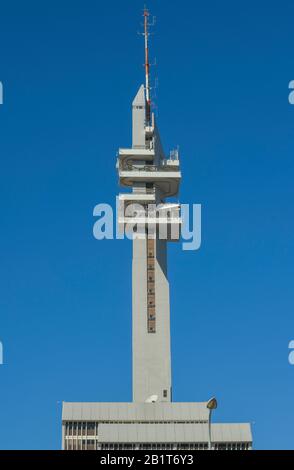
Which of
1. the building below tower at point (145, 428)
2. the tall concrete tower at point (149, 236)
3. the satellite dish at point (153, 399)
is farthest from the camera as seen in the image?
the tall concrete tower at point (149, 236)

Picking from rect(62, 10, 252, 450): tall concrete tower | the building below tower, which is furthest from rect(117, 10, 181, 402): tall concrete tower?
the building below tower

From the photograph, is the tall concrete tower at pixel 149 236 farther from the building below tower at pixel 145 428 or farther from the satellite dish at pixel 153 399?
the building below tower at pixel 145 428

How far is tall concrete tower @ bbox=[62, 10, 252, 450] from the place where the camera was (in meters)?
168

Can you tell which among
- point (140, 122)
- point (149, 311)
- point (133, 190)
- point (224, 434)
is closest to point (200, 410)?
point (224, 434)

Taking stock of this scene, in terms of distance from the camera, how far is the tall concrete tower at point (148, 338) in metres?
168

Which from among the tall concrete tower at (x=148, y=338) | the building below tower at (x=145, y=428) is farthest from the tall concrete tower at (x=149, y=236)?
the building below tower at (x=145, y=428)

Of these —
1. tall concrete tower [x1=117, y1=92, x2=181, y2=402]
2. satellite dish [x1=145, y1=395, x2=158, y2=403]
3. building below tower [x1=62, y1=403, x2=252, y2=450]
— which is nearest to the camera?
building below tower [x1=62, y1=403, x2=252, y2=450]

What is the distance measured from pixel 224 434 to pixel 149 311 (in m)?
26.0

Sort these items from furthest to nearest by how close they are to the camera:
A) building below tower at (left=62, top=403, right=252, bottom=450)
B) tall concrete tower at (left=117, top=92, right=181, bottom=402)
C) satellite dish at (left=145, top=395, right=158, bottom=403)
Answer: tall concrete tower at (left=117, top=92, right=181, bottom=402) → satellite dish at (left=145, top=395, right=158, bottom=403) → building below tower at (left=62, top=403, right=252, bottom=450)

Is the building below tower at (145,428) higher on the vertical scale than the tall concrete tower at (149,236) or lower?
lower

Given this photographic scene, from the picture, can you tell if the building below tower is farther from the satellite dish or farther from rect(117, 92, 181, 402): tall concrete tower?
rect(117, 92, 181, 402): tall concrete tower
